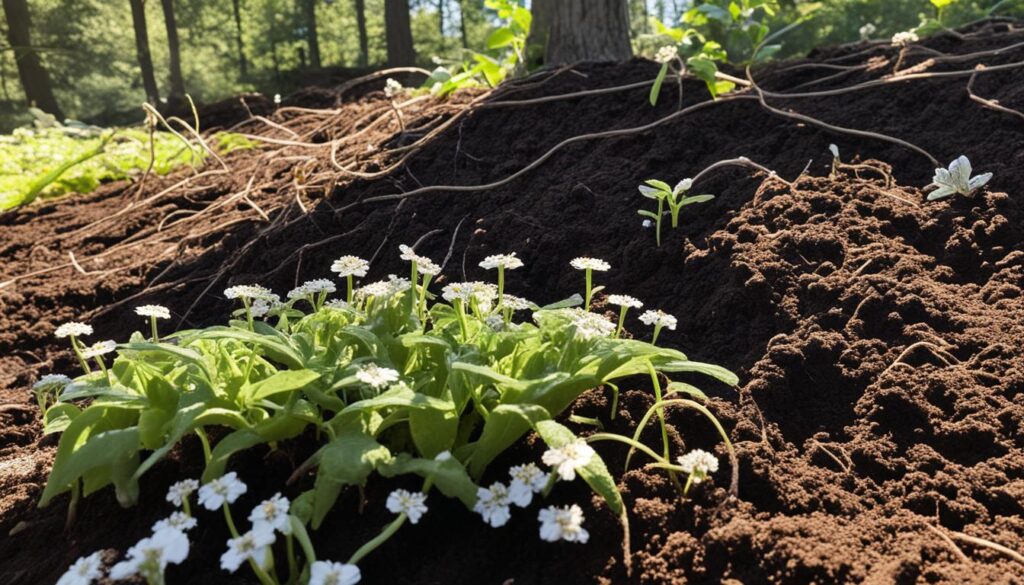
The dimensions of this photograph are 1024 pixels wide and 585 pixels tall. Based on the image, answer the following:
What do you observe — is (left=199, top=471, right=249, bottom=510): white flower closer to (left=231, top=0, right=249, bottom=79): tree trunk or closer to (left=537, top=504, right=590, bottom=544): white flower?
(left=537, top=504, right=590, bottom=544): white flower

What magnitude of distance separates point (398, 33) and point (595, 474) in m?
13.7

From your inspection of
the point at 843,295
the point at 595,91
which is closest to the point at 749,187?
the point at 843,295

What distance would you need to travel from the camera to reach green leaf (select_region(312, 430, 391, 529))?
145 centimetres

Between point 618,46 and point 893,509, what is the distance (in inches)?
147

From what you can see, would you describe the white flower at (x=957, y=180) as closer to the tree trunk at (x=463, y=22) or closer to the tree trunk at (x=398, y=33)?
the tree trunk at (x=398, y=33)

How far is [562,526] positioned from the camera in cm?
137

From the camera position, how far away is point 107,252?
12.6 feet

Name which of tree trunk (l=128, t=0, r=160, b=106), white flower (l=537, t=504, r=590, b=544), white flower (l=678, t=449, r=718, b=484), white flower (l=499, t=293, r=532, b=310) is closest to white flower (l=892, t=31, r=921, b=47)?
white flower (l=499, t=293, r=532, b=310)

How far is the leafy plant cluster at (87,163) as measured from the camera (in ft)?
16.0

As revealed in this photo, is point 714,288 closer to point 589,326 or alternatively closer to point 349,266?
point 589,326

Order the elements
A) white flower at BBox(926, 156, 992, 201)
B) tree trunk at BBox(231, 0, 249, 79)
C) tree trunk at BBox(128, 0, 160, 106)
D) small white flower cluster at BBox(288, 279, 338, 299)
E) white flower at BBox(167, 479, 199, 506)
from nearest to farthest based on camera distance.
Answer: white flower at BBox(167, 479, 199, 506) < small white flower cluster at BBox(288, 279, 338, 299) < white flower at BBox(926, 156, 992, 201) < tree trunk at BBox(128, 0, 160, 106) < tree trunk at BBox(231, 0, 249, 79)

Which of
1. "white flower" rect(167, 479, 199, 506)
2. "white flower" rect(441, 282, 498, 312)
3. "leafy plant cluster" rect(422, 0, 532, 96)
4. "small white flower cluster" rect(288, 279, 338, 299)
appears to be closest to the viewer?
"white flower" rect(167, 479, 199, 506)

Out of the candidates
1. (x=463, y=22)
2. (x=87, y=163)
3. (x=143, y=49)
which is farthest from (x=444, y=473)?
(x=463, y=22)

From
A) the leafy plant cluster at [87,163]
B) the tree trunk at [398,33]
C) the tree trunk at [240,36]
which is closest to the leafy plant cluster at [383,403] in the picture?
the leafy plant cluster at [87,163]
